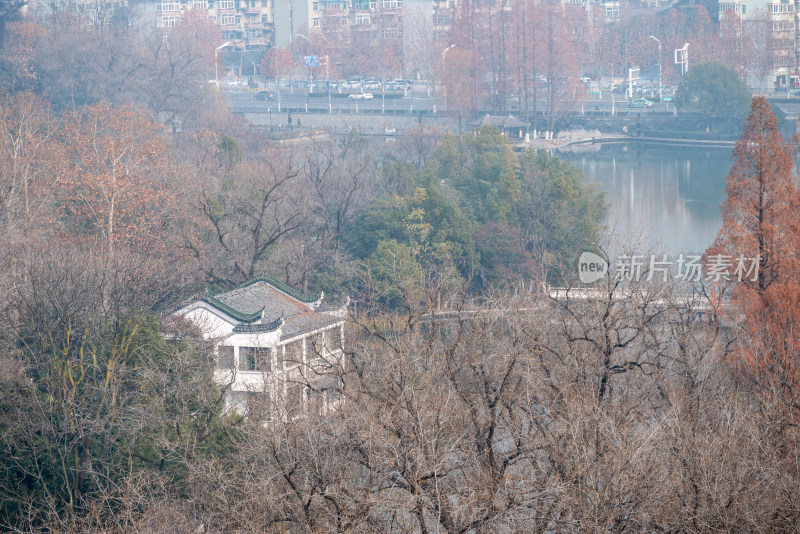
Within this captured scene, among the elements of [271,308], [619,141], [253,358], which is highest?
[619,141]

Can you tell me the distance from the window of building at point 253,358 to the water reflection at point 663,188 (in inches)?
431

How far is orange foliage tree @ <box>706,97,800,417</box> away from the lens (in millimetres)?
10617

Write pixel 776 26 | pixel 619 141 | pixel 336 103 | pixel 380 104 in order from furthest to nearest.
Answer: pixel 776 26, pixel 336 103, pixel 380 104, pixel 619 141

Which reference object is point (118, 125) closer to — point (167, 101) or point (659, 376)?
point (167, 101)

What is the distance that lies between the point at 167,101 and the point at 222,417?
24.1 meters

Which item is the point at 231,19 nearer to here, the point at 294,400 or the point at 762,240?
the point at 762,240

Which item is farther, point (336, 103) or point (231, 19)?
point (231, 19)

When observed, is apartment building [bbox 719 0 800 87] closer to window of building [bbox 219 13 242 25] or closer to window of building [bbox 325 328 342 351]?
window of building [bbox 219 13 242 25]

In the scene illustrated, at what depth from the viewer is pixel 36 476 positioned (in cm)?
896

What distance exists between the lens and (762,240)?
11.8 meters

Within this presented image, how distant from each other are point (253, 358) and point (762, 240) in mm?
5908

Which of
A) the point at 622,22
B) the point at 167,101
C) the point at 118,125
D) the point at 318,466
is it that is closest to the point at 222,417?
the point at 318,466

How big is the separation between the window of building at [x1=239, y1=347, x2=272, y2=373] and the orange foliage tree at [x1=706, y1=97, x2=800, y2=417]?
Answer: 16.0 feet

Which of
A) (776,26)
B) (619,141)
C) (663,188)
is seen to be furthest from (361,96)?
(776,26)
